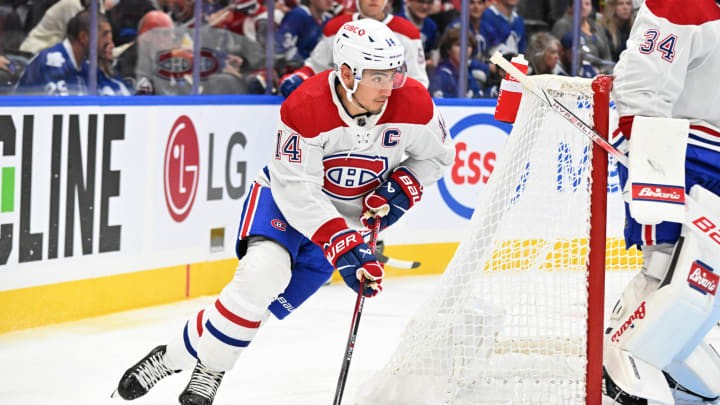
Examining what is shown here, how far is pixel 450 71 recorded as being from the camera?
560cm

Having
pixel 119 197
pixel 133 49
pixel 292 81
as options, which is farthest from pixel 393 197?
pixel 292 81

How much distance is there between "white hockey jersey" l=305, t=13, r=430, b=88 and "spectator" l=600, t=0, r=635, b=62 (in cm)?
123

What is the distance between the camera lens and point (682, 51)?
8.56 feet

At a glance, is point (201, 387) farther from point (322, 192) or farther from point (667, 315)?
point (667, 315)

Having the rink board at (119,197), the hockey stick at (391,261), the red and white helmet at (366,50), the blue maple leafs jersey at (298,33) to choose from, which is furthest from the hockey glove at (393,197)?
the blue maple leafs jersey at (298,33)

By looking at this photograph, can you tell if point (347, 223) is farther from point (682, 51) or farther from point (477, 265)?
point (682, 51)

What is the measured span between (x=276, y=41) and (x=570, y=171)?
8.01ft

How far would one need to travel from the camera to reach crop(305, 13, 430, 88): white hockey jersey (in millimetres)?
4871

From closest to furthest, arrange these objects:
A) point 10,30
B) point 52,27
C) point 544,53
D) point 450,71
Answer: point 10,30 → point 52,27 → point 450,71 → point 544,53

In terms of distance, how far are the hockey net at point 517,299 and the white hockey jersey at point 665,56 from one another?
0.14m

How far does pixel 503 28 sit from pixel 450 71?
38 centimetres

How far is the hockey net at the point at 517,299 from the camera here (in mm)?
2809

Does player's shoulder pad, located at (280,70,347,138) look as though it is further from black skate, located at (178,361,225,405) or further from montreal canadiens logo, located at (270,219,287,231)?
black skate, located at (178,361,225,405)

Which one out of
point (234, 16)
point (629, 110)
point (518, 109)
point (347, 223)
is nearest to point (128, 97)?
point (234, 16)
